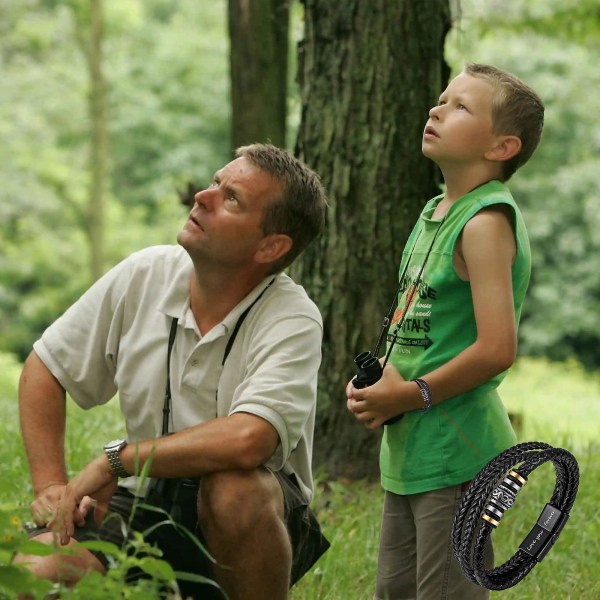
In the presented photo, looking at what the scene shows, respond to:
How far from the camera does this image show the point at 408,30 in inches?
180

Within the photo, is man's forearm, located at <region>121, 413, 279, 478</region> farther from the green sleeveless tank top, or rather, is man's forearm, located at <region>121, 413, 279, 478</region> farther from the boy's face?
the boy's face

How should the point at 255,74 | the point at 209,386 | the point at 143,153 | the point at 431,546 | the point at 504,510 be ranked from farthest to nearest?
the point at 143,153
the point at 255,74
the point at 209,386
the point at 431,546
the point at 504,510

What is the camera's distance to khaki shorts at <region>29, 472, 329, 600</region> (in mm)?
2994

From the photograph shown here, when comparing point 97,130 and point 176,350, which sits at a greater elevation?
point 176,350

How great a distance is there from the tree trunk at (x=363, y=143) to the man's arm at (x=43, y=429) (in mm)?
1760

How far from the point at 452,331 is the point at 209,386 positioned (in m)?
0.66

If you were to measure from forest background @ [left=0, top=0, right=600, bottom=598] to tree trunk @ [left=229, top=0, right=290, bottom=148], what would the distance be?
530 inches

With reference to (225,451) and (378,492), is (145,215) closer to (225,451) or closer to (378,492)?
(378,492)

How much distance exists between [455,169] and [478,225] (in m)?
0.24

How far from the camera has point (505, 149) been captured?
2971 millimetres

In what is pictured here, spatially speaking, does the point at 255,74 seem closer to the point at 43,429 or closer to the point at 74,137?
the point at 43,429

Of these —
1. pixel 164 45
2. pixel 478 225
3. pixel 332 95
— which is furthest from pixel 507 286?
pixel 164 45

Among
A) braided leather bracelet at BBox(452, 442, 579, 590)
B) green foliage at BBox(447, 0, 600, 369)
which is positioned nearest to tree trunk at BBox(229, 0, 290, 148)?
braided leather bracelet at BBox(452, 442, 579, 590)

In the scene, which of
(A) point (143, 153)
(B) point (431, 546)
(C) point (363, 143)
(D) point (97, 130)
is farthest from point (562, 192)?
(B) point (431, 546)
